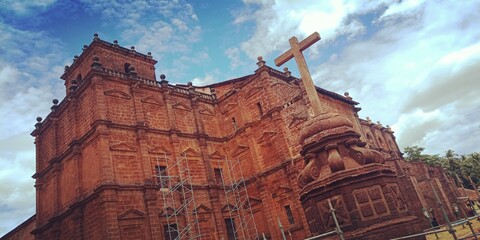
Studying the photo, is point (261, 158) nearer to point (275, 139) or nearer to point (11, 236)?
point (275, 139)

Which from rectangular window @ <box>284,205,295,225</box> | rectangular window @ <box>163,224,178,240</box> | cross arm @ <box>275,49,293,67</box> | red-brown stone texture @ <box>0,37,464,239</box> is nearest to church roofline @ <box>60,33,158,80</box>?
red-brown stone texture @ <box>0,37,464,239</box>

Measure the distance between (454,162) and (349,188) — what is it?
54.7m

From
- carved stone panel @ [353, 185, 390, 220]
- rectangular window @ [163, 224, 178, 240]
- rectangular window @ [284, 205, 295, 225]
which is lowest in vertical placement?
carved stone panel @ [353, 185, 390, 220]

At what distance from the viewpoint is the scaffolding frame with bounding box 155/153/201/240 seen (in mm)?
18109

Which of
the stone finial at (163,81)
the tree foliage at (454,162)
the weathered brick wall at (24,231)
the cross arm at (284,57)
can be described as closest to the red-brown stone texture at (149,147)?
the stone finial at (163,81)

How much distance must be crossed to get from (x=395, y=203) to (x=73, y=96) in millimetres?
19553

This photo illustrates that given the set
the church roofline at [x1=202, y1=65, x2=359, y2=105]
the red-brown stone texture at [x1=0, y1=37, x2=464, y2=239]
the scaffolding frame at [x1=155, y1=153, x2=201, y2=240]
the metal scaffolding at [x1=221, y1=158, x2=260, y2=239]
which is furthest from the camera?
the church roofline at [x1=202, y1=65, x2=359, y2=105]

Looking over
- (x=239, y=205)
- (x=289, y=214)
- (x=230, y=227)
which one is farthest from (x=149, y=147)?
(x=289, y=214)

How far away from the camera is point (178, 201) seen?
19000mm

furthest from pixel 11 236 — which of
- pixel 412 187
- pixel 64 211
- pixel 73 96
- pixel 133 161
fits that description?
pixel 412 187

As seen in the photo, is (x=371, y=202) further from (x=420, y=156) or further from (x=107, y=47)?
(x=420, y=156)

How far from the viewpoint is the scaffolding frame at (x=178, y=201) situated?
1811 cm

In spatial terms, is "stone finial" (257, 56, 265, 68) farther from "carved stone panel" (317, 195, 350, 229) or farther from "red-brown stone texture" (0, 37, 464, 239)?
"carved stone panel" (317, 195, 350, 229)

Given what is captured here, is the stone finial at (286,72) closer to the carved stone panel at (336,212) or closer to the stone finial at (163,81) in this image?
the stone finial at (163,81)
